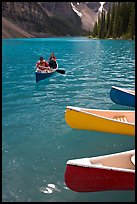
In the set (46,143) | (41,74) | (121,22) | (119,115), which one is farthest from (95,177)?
(121,22)

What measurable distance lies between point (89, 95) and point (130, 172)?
1223cm

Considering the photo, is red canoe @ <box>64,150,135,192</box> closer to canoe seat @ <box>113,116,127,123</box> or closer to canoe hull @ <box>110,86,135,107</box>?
canoe seat @ <box>113,116,127,123</box>

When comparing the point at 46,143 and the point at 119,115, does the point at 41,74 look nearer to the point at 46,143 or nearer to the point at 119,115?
the point at 119,115

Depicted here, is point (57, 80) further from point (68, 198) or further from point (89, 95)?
point (68, 198)

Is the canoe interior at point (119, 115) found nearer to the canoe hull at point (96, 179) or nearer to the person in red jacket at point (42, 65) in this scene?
the canoe hull at point (96, 179)

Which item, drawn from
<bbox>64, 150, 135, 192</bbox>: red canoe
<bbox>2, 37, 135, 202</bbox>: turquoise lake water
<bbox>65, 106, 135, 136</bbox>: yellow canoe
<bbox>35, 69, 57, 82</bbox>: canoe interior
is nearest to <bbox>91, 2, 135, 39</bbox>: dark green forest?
<bbox>35, 69, 57, 82</bbox>: canoe interior

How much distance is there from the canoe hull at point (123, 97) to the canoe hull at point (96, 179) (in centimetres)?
827

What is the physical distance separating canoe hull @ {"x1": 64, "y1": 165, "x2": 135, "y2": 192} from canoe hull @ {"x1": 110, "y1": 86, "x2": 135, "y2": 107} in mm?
8269

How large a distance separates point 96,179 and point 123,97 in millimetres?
8840

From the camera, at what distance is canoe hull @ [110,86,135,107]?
15.1 meters

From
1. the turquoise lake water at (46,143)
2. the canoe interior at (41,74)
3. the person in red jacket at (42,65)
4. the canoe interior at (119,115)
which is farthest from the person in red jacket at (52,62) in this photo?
the canoe interior at (119,115)

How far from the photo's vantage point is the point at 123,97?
Answer: 15375 millimetres

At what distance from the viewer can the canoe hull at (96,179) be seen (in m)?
7.09

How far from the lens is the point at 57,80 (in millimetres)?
25938
